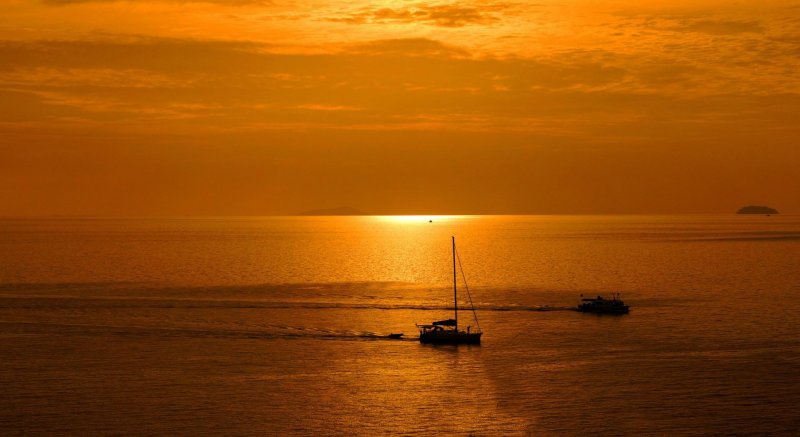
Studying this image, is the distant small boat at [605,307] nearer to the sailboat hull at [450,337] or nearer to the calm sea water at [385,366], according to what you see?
the calm sea water at [385,366]

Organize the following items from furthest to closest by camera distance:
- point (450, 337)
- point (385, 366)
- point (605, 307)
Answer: point (605, 307) → point (450, 337) → point (385, 366)

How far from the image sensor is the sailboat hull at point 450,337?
9762 cm

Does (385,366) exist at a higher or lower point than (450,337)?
lower

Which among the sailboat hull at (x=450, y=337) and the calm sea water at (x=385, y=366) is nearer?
the calm sea water at (x=385, y=366)

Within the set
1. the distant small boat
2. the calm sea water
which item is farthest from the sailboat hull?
the distant small boat

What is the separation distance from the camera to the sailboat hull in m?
97.6

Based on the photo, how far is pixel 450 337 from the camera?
97.9 meters

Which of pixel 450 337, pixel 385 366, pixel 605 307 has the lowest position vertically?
pixel 385 366

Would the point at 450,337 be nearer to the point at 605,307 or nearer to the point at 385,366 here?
the point at 385,366

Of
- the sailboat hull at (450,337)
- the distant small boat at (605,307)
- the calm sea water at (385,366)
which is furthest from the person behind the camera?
the distant small boat at (605,307)

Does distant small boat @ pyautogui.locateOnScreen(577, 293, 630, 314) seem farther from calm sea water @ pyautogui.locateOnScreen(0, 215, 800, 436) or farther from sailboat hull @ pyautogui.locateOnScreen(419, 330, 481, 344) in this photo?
sailboat hull @ pyautogui.locateOnScreen(419, 330, 481, 344)

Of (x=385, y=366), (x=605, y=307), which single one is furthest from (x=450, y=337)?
(x=605, y=307)

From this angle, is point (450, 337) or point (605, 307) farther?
point (605, 307)

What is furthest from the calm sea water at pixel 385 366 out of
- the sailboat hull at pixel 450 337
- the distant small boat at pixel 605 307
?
the distant small boat at pixel 605 307
